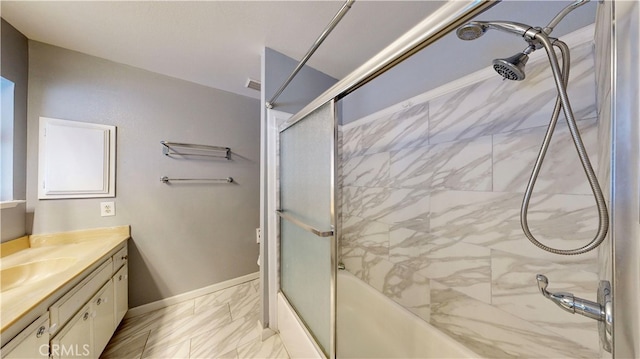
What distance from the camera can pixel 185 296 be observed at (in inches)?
76.6

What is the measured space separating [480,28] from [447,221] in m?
0.91

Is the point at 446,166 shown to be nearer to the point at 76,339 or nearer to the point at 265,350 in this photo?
the point at 265,350

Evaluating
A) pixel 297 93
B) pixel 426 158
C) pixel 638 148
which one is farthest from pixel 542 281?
pixel 297 93

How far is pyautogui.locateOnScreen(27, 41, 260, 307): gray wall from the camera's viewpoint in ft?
4.82

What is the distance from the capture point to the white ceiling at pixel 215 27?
1.15 meters

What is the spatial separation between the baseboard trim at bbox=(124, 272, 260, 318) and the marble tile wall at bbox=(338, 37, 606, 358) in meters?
1.65

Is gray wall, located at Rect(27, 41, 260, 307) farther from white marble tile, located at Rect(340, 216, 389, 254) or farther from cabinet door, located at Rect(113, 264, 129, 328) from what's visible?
white marble tile, located at Rect(340, 216, 389, 254)

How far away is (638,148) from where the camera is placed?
32 centimetres

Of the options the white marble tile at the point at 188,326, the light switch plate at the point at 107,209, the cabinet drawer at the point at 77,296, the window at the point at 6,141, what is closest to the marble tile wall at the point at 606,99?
the cabinet drawer at the point at 77,296

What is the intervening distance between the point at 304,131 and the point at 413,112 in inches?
28.8

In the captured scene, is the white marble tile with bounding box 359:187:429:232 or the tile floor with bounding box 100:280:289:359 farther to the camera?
the tile floor with bounding box 100:280:289:359

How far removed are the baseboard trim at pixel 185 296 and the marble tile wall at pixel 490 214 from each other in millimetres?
1648

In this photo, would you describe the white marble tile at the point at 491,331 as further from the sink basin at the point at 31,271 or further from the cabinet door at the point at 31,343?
the sink basin at the point at 31,271

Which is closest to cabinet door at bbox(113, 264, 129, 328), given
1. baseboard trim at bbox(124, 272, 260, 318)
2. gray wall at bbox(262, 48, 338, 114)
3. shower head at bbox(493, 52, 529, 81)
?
baseboard trim at bbox(124, 272, 260, 318)
